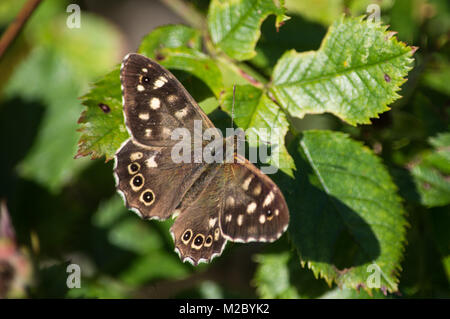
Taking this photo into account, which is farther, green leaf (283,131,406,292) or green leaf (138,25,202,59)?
green leaf (138,25,202,59)

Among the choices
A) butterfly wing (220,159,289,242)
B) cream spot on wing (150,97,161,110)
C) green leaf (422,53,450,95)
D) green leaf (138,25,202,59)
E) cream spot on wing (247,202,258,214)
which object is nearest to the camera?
butterfly wing (220,159,289,242)

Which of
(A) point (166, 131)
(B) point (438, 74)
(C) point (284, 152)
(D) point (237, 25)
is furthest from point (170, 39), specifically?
(B) point (438, 74)

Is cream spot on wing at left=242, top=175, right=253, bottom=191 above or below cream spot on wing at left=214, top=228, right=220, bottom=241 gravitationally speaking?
above

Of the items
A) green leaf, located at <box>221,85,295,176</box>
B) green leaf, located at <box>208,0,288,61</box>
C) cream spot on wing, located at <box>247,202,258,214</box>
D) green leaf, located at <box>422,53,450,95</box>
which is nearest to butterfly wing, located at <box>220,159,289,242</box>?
cream spot on wing, located at <box>247,202,258,214</box>

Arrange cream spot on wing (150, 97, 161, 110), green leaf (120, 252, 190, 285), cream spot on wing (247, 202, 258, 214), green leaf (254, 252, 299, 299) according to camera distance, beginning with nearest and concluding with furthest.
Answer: cream spot on wing (247, 202, 258, 214) → cream spot on wing (150, 97, 161, 110) → green leaf (254, 252, 299, 299) → green leaf (120, 252, 190, 285)

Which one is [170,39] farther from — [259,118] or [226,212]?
[226,212]

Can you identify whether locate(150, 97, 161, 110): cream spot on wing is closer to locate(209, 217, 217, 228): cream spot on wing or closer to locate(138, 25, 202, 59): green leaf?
locate(138, 25, 202, 59): green leaf
